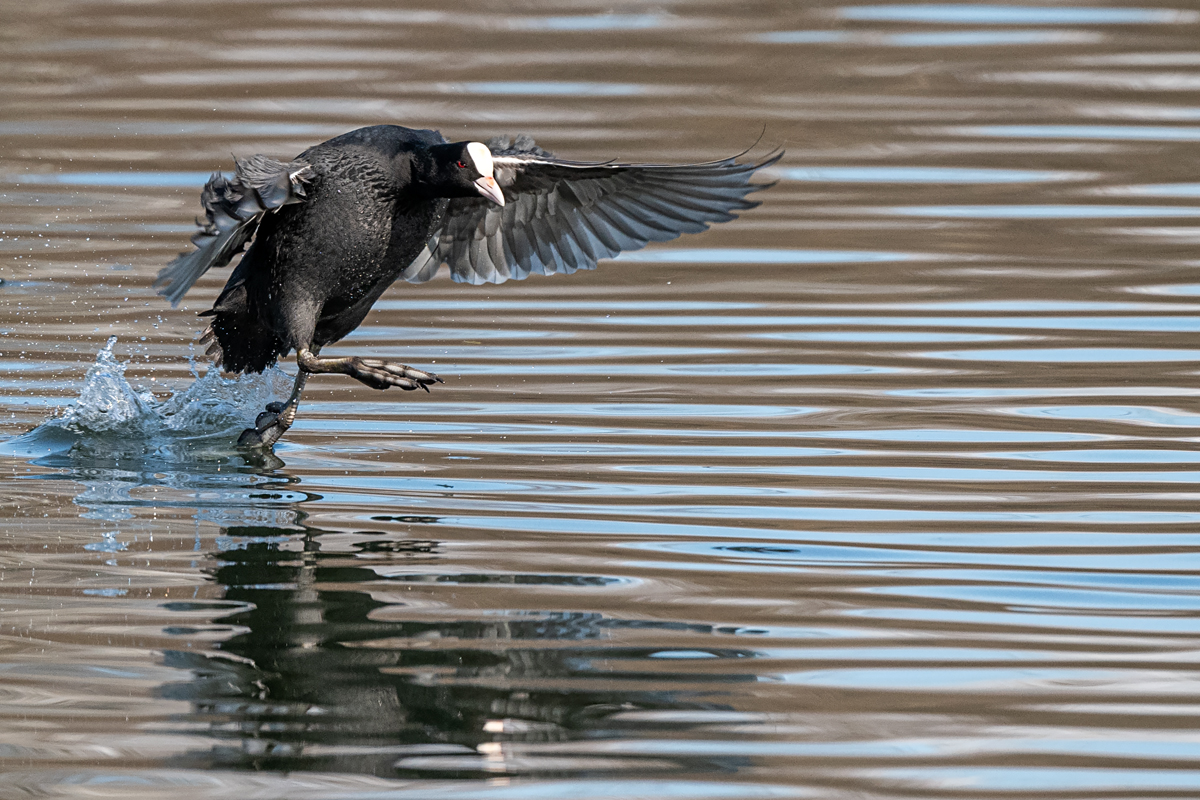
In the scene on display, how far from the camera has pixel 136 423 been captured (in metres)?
7.51

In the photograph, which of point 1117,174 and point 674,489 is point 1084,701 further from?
point 1117,174

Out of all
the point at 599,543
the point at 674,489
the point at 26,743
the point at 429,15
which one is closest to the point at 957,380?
the point at 674,489

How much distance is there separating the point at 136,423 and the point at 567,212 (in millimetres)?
2032

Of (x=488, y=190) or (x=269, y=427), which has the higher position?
(x=488, y=190)

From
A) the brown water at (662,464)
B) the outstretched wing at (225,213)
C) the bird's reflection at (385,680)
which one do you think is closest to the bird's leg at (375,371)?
the brown water at (662,464)

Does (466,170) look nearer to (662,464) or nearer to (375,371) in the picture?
(375,371)

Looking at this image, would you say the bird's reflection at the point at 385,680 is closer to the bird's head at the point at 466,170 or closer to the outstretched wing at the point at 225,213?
the outstretched wing at the point at 225,213

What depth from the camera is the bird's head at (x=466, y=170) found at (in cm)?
678

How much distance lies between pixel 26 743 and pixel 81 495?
7.75 ft

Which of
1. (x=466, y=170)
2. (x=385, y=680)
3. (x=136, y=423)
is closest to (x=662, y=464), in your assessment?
(x=466, y=170)

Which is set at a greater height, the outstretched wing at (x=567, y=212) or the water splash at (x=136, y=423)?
the outstretched wing at (x=567, y=212)

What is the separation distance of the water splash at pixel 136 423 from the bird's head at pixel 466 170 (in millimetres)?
1469

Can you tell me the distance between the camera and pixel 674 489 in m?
6.61

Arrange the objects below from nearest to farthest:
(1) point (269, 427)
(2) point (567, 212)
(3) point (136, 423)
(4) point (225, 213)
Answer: (4) point (225, 213)
(1) point (269, 427)
(3) point (136, 423)
(2) point (567, 212)
